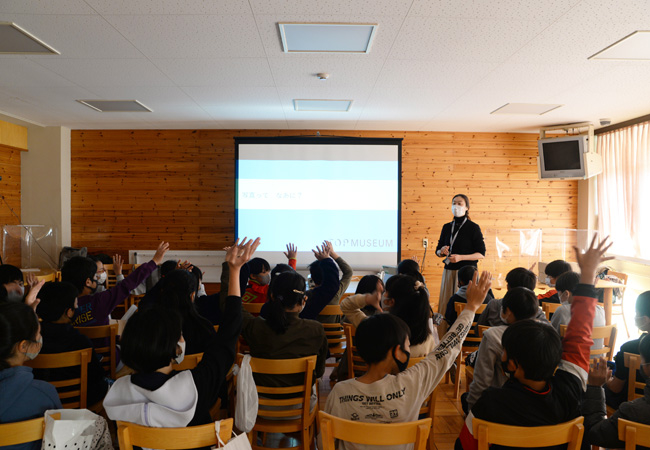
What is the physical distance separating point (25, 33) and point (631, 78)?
209 inches

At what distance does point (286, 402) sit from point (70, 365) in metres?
1.09

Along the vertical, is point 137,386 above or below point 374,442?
above

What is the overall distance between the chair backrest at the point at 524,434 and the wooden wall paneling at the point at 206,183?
5860 mm

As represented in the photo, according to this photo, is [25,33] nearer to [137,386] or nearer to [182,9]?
[182,9]

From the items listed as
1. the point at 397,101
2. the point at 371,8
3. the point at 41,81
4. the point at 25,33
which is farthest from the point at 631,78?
the point at 41,81

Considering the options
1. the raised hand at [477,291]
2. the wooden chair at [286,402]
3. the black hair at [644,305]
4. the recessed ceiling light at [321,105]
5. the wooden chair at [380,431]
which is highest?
the recessed ceiling light at [321,105]

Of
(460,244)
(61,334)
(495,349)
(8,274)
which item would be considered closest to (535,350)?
(495,349)

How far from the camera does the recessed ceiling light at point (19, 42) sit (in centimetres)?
315

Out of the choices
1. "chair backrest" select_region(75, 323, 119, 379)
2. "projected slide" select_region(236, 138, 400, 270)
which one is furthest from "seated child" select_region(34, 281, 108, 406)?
"projected slide" select_region(236, 138, 400, 270)

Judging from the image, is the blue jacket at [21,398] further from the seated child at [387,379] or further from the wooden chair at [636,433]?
the wooden chair at [636,433]

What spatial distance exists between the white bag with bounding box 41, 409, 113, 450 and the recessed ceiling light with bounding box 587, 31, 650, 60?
159 inches

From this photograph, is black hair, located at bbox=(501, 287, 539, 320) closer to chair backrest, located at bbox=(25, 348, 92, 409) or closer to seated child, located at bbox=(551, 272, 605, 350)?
seated child, located at bbox=(551, 272, 605, 350)

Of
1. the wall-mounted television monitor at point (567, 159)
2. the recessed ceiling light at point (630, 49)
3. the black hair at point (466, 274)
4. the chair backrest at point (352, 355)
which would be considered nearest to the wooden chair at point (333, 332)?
the chair backrest at point (352, 355)

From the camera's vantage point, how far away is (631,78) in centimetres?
432
